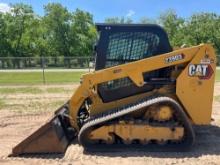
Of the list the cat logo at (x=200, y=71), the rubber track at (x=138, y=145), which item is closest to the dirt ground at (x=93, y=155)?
the rubber track at (x=138, y=145)

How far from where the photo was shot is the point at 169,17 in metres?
66.9

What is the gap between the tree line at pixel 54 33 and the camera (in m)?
56.2

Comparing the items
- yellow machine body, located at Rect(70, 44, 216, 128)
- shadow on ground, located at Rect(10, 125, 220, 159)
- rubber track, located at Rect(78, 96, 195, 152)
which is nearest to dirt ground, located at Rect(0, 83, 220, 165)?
shadow on ground, located at Rect(10, 125, 220, 159)

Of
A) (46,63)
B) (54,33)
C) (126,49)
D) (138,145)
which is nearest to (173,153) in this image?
(138,145)

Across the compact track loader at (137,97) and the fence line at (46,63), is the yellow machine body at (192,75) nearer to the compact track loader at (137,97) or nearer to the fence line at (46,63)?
the compact track loader at (137,97)

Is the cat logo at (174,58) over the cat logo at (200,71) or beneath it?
over

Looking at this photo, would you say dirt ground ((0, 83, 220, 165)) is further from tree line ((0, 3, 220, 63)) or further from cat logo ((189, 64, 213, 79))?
tree line ((0, 3, 220, 63))

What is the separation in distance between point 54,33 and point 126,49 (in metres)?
51.3

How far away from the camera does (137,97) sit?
26.5 ft

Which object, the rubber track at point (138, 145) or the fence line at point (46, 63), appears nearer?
the rubber track at point (138, 145)

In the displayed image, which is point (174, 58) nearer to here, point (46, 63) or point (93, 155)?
point (93, 155)

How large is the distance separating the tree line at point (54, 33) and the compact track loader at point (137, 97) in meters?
47.5

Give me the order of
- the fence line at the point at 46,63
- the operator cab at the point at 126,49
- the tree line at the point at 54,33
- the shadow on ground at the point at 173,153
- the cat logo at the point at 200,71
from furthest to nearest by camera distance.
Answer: the tree line at the point at 54,33 → the fence line at the point at 46,63 → the operator cab at the point at 126,49 → the cat logo at the point at 200,71 → the shadow on ground at the point at 173,153

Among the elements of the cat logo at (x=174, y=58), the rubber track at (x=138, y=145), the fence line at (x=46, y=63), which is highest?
the cat logo at (x=174, y=58)
